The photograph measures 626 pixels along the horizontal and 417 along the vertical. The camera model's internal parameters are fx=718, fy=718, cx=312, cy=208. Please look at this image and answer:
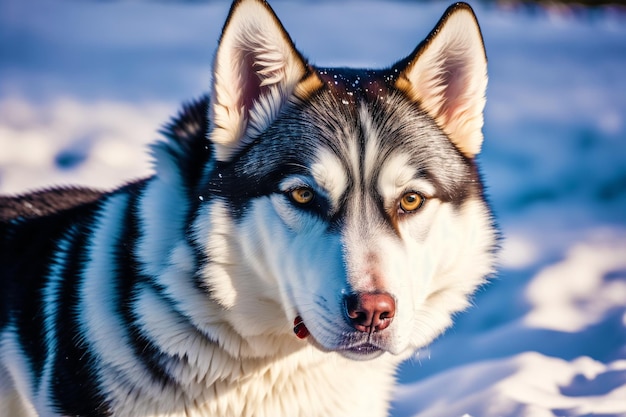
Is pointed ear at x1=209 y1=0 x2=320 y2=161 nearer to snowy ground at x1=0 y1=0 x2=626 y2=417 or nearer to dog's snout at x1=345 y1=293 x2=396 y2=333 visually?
dog's snout at x1=345 y1=293 x2=396 y2=333

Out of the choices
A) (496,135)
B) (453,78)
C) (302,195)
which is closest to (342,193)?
(302,195)

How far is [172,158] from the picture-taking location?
2.58 meters

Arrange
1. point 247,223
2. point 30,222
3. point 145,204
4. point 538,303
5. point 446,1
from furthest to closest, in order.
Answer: point 446,1
point 538,303
point 30,222
point 145,204
point 247,223

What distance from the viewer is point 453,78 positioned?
8.70ft

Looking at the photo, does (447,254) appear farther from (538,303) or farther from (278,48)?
(538,303)

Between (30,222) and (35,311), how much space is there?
0.50m

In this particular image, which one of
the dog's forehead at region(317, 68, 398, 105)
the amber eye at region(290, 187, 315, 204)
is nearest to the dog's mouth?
the amber eye at region(290, 187, 315, 204)

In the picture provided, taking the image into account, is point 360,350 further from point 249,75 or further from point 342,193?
point 249,75

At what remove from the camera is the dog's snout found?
2.08 meters

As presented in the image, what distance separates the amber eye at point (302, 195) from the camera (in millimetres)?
2330

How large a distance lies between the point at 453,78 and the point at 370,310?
1027mm

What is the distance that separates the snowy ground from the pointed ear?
114 cm

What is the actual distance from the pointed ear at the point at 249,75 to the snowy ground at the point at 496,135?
1.14 m

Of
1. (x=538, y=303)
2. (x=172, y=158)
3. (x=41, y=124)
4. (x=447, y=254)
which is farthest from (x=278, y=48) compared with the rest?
(x=41, y=124)
